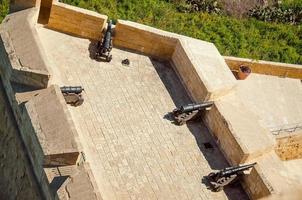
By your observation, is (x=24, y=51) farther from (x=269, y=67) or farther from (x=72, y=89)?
(x=269, y=67)

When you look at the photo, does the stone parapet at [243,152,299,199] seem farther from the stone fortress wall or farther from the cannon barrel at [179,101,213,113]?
the cannon barrel at [179,101,213,113]

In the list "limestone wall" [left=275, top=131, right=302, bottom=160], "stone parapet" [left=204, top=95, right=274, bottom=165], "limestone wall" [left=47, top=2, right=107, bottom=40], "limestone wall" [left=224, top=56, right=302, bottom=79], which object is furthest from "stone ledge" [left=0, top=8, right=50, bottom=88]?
"limestone wall" [left=275, top=131, right=302, bottom=160]

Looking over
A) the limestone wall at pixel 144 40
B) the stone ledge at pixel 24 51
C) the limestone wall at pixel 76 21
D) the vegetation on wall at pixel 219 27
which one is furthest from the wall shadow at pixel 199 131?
the vegetation on wall at pixel 219 27

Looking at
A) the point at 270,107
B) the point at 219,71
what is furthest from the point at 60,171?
the point at 270,107

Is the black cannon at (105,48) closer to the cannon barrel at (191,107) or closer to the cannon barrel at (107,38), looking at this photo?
the cannon barrel at (107,38)

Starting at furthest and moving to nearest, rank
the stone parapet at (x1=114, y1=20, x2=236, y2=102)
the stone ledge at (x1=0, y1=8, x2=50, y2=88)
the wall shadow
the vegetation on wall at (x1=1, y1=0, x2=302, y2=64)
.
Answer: the vegetation on wall at (x1=1, y1=0, x2=302, y2=64), the stone parapet at (x1=114, y1=20, x2=236, y2=102), the wall shadow, the stone ledge at (x1=0, y1=8, x2=50, y2=88)

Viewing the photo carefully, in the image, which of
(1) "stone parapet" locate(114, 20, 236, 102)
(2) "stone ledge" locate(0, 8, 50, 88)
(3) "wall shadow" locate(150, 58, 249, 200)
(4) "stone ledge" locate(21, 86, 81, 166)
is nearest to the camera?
(4) "stone ledge" locate(21, 86, 81, 166)
